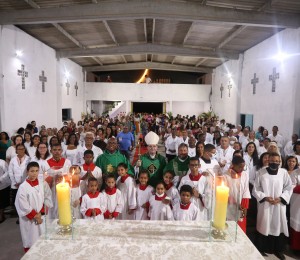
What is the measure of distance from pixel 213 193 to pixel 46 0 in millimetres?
7583

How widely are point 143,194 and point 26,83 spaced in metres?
7.85

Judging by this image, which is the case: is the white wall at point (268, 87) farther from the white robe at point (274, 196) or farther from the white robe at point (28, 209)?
the white robe at point (28, 209)

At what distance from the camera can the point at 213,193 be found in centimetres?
183

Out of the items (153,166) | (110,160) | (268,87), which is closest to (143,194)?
(153,166)

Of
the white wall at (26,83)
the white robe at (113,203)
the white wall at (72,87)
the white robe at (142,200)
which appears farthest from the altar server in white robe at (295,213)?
the white wall at (72,87)

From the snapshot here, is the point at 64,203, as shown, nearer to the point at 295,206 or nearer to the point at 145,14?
the point at 295,206

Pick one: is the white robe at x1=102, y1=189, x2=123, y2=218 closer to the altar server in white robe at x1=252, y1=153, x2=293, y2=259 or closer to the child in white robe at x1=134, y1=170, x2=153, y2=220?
the child in white robe at x1=134, y1=170, x2=153, y2=220

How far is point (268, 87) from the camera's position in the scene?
10.3 m

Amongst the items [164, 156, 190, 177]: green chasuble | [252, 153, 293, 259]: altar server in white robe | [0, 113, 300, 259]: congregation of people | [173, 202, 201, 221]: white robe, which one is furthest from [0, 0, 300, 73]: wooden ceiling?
[173, 202, 201, 221]: white robe

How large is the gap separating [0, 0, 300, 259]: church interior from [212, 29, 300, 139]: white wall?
32mm

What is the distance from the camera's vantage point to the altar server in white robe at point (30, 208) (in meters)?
3.39

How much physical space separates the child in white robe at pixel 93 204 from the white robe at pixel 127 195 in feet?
1.42

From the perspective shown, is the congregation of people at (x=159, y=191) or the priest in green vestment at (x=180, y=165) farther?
the priest in green vestment at (x=180, y=165)

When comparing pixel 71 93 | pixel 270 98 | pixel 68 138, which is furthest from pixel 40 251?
pixel 71 93
